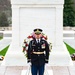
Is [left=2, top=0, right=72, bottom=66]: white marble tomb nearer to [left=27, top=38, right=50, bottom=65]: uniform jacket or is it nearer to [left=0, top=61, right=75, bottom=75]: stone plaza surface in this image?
[left=0, top=61, right=75, bottom=75]: stone plaza surface

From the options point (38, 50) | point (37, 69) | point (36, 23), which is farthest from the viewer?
point (36, 23)

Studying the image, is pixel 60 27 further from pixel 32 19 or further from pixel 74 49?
pixel 74 49

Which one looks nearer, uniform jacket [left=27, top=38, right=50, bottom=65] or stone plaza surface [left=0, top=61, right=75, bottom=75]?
uniform jacket [left=27, top=38, right=50, bottom=65]

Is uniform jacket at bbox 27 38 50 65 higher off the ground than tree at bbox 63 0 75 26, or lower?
lower

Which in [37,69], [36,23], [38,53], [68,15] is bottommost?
[37,69]

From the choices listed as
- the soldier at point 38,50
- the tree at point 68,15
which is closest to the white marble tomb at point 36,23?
the soldier at point 38,50

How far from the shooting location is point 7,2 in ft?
168

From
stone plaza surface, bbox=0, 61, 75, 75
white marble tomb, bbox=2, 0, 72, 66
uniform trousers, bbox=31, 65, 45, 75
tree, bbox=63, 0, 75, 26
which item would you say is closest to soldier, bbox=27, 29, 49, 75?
uniform trousers, bbox=31, 65, 45, 75

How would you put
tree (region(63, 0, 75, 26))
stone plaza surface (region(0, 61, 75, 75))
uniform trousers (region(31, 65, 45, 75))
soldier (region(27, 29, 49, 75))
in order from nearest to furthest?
soldier (region(27, 29, 49, 75)) → uniform trousers (region(31, 65, 45, 75)) → stone plaza surface (region(0, 61, 75, 75)) → tree (region(63, 0, 75, 26))

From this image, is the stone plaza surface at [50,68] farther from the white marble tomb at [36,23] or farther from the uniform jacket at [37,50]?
the uniform jacket at [37,50]

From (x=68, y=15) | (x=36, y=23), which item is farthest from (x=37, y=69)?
(x=68, y=15)

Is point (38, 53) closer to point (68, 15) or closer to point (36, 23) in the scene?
point (36, 23)

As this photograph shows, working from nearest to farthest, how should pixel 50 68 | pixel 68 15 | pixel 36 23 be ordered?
pixel 50 68
pixel 36 23
pixel 68 15

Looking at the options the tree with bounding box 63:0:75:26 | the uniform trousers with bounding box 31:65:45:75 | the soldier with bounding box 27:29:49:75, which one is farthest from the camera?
the tree with bounding box 63:0:75:26
